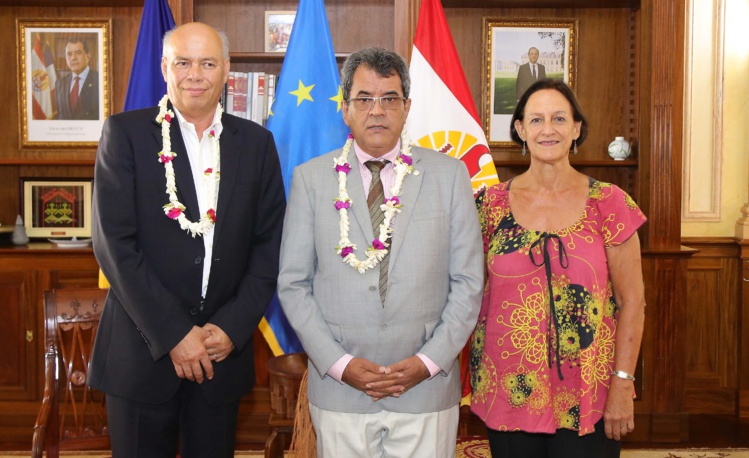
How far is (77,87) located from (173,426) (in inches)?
116

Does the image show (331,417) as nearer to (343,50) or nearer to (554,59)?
(343,50)

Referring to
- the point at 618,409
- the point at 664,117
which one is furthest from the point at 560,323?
the point at 664,117

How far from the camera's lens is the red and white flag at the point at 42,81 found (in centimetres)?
441

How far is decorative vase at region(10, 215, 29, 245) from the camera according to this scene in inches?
169

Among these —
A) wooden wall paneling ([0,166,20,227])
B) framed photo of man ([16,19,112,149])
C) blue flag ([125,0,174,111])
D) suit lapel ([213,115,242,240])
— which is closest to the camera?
suit lapel ([213,115,242,240])

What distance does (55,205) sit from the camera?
447 cm

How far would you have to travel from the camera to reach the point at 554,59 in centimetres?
443

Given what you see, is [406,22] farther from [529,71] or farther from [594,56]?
[594,56]

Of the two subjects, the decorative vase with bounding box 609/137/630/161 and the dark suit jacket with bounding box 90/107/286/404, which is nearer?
the dark suit jacket with bounding box 90/107/286/404

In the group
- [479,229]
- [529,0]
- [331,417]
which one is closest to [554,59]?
[529,0]

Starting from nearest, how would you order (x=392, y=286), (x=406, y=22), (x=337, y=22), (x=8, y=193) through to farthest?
(x=392, y=286) < (x=406, y=22) < (x=337, y=22) < (x=8, y=193)

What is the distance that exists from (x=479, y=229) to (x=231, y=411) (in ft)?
3.01

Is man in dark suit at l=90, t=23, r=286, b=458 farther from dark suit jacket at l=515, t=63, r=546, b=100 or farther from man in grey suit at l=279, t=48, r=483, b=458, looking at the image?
dark suit jacket at l=515, t=63, r=546, b=100

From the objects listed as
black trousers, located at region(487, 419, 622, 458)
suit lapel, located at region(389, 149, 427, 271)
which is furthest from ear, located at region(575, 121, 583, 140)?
black trousers, located at region(487, 419, 622, 458)
